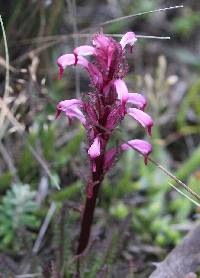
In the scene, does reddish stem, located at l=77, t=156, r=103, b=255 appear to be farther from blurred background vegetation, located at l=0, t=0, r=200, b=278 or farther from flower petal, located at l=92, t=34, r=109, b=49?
flower petal, located at l=92, t=34, r=109, b=49

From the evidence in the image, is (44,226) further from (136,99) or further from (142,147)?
(136,99)

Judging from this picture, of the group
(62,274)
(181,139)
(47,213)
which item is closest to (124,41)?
(62,274)

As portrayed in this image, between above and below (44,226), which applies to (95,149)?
above

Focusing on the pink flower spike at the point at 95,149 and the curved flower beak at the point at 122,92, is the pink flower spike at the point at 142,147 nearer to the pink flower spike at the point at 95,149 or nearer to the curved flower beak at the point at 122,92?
the pink flower spike at the point at 95,149

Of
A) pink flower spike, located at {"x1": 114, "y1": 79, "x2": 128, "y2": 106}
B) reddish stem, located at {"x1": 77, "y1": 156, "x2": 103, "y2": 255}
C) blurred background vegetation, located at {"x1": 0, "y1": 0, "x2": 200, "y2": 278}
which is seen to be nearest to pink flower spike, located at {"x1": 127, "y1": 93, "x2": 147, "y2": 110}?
pink flower spike, located at {"x1": 114, "y1": 79, "x2": 128, "y2": 106}

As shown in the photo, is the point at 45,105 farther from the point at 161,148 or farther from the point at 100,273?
the point at 100,273

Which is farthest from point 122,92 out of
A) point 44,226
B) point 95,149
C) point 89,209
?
point 44,226

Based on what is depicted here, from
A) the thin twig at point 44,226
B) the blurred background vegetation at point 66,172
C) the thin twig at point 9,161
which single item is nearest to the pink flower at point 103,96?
the blurred background vegetation at point 66,172
